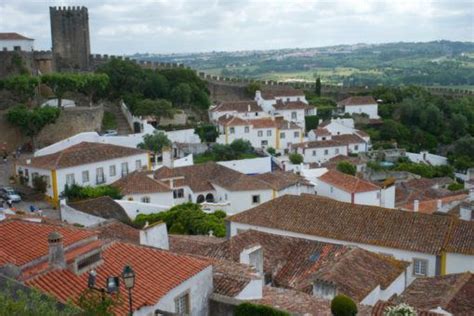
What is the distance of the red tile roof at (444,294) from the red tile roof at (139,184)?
580 inches

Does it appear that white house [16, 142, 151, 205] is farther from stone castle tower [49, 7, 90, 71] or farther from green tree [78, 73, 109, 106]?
stone castle tower [49, 7, 90, 71]

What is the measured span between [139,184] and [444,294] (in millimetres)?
16597

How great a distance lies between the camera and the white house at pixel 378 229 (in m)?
16.0

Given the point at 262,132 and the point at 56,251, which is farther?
the point at 262,132

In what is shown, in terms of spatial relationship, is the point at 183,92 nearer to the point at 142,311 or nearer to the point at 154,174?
the point at 154,174

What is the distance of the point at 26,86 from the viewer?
3475 centimetres

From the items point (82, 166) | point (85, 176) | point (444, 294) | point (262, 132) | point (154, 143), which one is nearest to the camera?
point (444, 294)

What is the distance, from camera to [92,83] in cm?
3881

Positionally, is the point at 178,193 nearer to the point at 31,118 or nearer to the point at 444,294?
the point at 31,118

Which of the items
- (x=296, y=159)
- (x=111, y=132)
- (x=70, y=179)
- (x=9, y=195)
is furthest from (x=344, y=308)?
(x=111, y=132)

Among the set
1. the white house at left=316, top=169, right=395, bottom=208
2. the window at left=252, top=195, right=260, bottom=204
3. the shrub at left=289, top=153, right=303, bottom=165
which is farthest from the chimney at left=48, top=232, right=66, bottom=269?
the shrub at left=289, top=153, right=303, bottom=165

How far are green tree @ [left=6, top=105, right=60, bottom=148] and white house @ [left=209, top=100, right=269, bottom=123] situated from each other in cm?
1390

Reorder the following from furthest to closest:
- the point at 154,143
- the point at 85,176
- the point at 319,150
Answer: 1. the point at 319,150
2. the point at 154,143
3. the point at 85,176

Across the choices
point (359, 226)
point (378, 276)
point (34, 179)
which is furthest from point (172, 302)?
point (34, 179)
